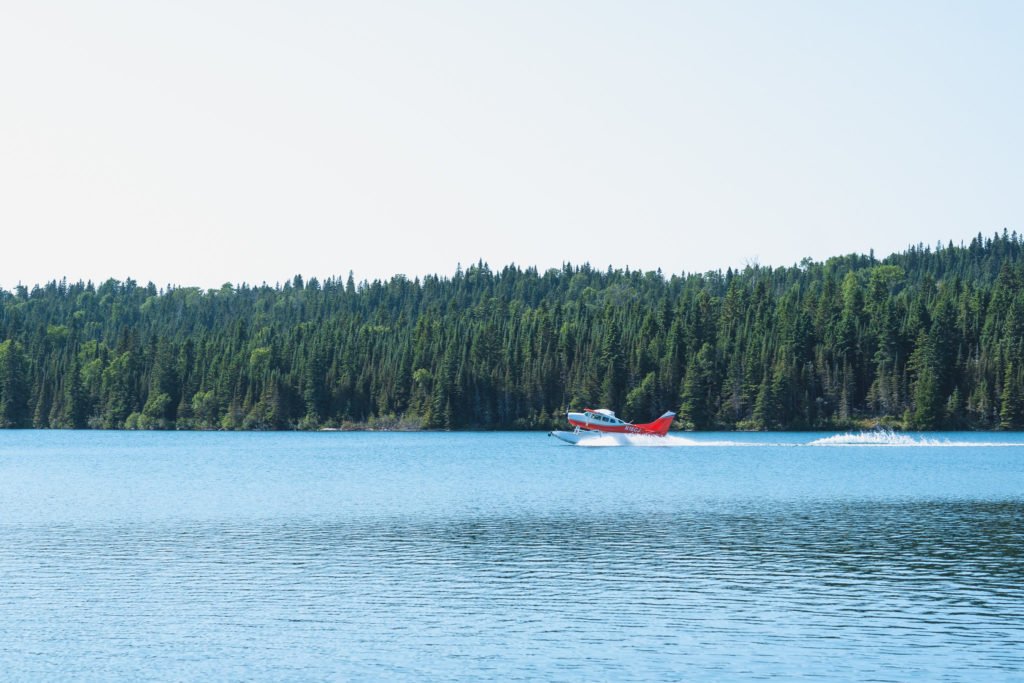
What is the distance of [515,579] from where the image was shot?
41531mm

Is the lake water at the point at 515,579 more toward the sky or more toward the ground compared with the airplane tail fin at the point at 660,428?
more toward the ground

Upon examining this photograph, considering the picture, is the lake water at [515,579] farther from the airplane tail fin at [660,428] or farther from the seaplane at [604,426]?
the airplane tail fin at [660,428]

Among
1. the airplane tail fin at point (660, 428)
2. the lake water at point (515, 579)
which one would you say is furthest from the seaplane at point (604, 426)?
the lake water at point (515, 579)

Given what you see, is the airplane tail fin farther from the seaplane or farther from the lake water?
the lake water

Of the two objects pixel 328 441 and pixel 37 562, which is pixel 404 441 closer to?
pixel 328 441

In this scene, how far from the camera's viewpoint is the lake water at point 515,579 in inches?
1190

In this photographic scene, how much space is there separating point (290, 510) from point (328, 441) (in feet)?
343

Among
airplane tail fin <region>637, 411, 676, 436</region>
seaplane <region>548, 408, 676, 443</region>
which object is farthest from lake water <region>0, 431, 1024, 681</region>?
airplane tail fin <region>637, 411, 676, 436</region>

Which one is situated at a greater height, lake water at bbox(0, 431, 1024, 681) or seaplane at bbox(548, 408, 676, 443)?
seaplane at bbox(548, 408, 676, 443)

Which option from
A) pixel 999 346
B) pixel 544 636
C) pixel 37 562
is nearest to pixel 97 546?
pixel 37 562

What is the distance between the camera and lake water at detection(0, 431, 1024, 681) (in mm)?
30234

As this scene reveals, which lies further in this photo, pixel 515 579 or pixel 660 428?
pixel 660 428

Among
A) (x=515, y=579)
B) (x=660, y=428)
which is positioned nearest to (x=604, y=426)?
(x=660, y=428)

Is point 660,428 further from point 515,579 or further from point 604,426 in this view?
point 515,579
